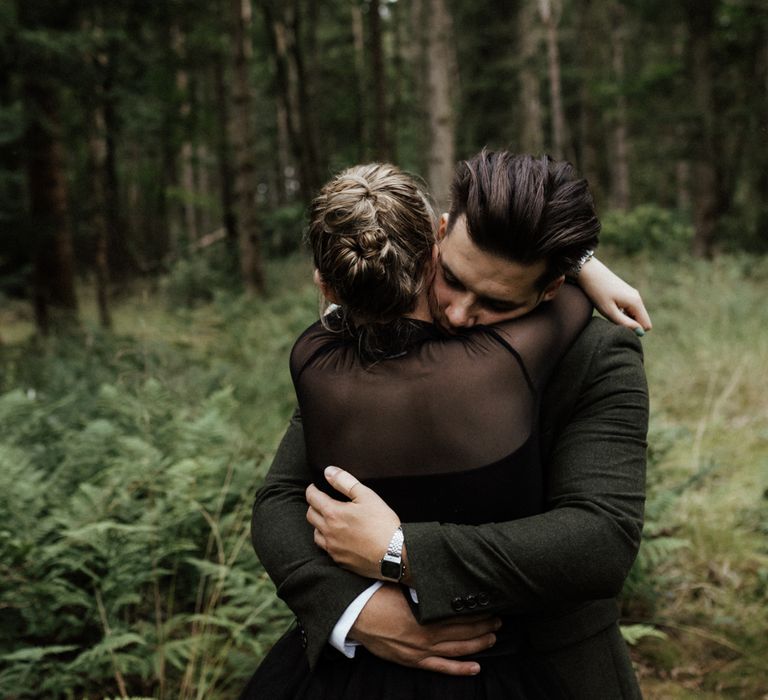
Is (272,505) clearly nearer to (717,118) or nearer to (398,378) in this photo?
(398,378)

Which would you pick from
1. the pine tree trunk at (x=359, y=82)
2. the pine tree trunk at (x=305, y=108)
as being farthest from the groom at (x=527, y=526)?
the pine tree trunk at (x=359, y=82)

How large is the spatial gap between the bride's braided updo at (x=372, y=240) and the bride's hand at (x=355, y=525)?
0.40 metres

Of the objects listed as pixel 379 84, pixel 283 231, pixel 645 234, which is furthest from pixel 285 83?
pixel 645 234

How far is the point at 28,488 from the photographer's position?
3818 millimetres

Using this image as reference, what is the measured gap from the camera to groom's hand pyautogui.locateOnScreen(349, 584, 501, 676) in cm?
172

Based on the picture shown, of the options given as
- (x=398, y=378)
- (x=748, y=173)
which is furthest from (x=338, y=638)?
(x=748, y=173)

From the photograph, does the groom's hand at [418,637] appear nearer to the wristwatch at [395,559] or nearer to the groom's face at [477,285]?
the wristwatch at [395,559]

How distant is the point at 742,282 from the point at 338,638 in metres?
11.2

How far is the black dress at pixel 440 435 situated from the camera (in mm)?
1661

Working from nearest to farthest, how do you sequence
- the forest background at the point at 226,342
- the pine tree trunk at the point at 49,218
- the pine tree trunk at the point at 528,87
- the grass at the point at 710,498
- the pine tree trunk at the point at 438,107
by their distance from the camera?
the forest background at the point at 226,342, the grass at the point at 710,498, the pine tree trunk at the point at 49,218, the pine tree trunk at the point at 438,107, the pine tree trunk at the point at 528,87

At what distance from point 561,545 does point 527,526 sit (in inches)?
3.3

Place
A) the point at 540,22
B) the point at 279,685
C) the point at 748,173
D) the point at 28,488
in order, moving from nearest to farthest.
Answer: the point at 279,685
the point at 28,488
the point at 748,173
the point at 540,22

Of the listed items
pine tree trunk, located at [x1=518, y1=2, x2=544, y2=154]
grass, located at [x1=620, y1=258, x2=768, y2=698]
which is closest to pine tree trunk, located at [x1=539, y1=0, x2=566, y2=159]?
pine tree trunk, located at [x1=518, y1=2, x2=544, y2=154]

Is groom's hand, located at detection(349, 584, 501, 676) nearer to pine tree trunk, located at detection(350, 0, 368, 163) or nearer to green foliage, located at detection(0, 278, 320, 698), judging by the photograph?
green foliage, located at detection(0, 278, 320, 698)
